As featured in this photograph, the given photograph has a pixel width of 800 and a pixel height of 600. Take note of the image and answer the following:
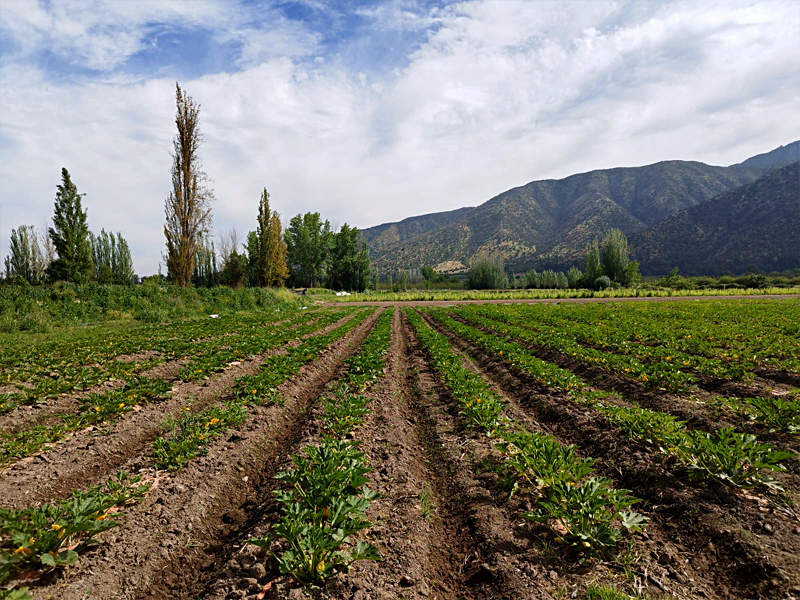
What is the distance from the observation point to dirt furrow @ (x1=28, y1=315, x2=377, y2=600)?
2.79 m

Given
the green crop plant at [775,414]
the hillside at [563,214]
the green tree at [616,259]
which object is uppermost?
the hillside at [563,214]

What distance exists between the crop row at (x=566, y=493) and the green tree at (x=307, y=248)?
65804mm

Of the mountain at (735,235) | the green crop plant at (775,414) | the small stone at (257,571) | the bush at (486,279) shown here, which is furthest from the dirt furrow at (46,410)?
the mountain at (735,235)

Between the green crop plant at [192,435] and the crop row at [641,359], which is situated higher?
the green crop plant at [192,435]

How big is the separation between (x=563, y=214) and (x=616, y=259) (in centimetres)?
9528

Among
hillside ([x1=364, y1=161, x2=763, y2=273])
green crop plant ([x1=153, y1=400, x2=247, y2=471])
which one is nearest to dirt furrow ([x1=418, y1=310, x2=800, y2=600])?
green crop plant ([x1=153, y1=400, x2=247, y2=471])

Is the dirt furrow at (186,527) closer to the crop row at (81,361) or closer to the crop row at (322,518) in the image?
the crop row at (322,518)

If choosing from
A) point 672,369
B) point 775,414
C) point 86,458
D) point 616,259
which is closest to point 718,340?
point 672,369

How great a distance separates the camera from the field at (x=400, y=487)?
2793 mm

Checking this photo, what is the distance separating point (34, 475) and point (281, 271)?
45.0 meters

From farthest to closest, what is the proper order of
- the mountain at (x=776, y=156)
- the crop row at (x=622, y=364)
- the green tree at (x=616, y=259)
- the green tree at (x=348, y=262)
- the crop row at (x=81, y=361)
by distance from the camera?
the mountain at (x=776, y=156), the green tree at (x=348, y=262), the green tree at (x=616, y=259), the crop row at (x=622, y=364), the crop row at (x=81, y=361)

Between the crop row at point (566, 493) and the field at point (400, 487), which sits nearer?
the field at point (400, 487)

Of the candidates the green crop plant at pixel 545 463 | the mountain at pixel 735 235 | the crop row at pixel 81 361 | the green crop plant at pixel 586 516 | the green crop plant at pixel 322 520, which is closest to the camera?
the green crop plant at pixel 322 520

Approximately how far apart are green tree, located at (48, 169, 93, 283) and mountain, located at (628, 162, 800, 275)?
108112 millimetres
